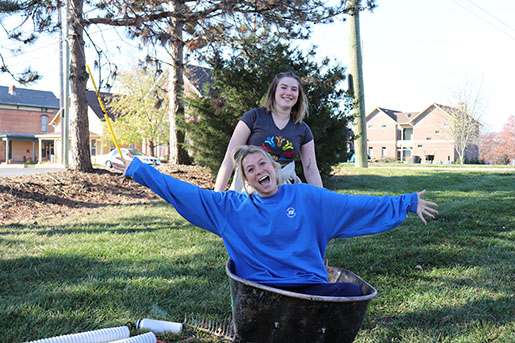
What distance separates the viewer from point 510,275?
440 cm

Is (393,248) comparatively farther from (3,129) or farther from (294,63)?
(3,129)

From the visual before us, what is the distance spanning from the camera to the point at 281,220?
268 cm

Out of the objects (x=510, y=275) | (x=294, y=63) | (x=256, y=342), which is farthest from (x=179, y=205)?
(x=294, y=63)

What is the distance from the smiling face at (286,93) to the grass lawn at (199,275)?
1792mm

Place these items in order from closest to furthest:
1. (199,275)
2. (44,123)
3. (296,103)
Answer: (296,103), (199,275), (44,123)

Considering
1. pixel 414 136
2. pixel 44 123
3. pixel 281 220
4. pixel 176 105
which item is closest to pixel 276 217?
pixel 281 220

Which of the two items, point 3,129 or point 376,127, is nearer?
point 3,129

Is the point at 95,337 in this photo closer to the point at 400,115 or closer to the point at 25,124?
the point at 25,124

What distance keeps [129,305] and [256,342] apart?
157 cm

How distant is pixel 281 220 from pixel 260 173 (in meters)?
0.33

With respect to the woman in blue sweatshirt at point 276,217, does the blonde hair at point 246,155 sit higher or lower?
higher

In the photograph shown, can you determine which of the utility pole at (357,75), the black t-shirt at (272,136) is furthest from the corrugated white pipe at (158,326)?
the utility pole at (357,75)

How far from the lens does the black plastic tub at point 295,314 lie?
215cm

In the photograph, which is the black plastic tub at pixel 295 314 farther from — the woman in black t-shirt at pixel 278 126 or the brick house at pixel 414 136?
the brick house at pixel 414 136
